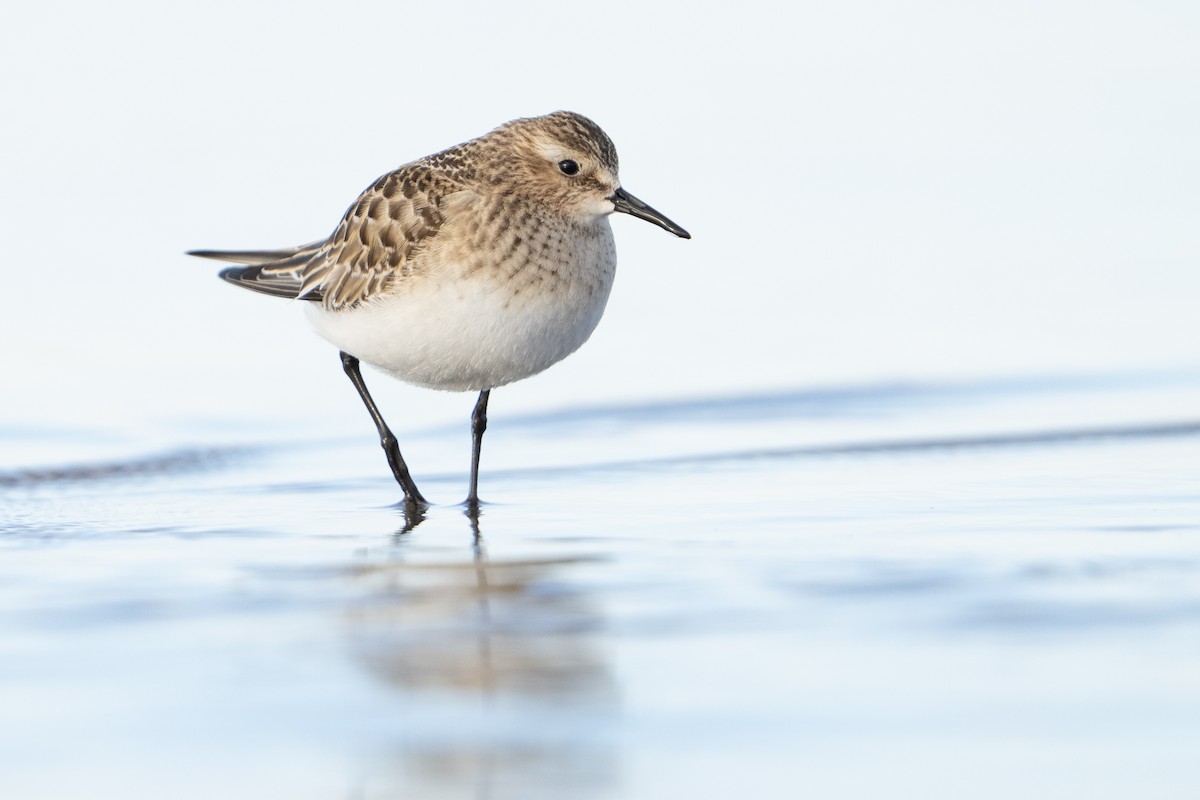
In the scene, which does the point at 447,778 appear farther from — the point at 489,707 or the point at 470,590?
the point at 470,590

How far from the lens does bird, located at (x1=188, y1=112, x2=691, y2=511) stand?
6.11 metres

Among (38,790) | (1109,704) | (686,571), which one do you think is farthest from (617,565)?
(38,790)

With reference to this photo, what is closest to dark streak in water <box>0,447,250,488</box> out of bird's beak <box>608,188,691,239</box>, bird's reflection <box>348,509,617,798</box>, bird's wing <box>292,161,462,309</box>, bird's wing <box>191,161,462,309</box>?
bird's wing <box>191,161,462,309</box>

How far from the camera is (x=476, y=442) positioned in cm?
670

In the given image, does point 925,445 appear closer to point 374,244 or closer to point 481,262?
point 481,262

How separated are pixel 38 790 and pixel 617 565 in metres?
2.03

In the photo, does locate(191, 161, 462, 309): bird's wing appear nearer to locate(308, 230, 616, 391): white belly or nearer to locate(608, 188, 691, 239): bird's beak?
locate(308, 230, 616, 391): white belly

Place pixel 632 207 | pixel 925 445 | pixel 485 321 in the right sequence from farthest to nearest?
pixel 925 445, pixel 632 207, pixel 485 321

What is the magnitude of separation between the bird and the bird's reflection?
138cm

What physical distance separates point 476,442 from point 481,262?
2.84ft

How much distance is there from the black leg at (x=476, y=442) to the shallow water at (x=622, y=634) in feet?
0.41

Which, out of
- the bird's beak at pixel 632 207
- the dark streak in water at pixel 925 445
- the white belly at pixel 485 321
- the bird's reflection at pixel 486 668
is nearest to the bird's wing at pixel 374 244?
the white belly at pixel 485 321

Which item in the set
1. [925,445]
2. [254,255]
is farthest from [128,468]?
[925,445]

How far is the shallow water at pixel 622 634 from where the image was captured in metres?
2.93
